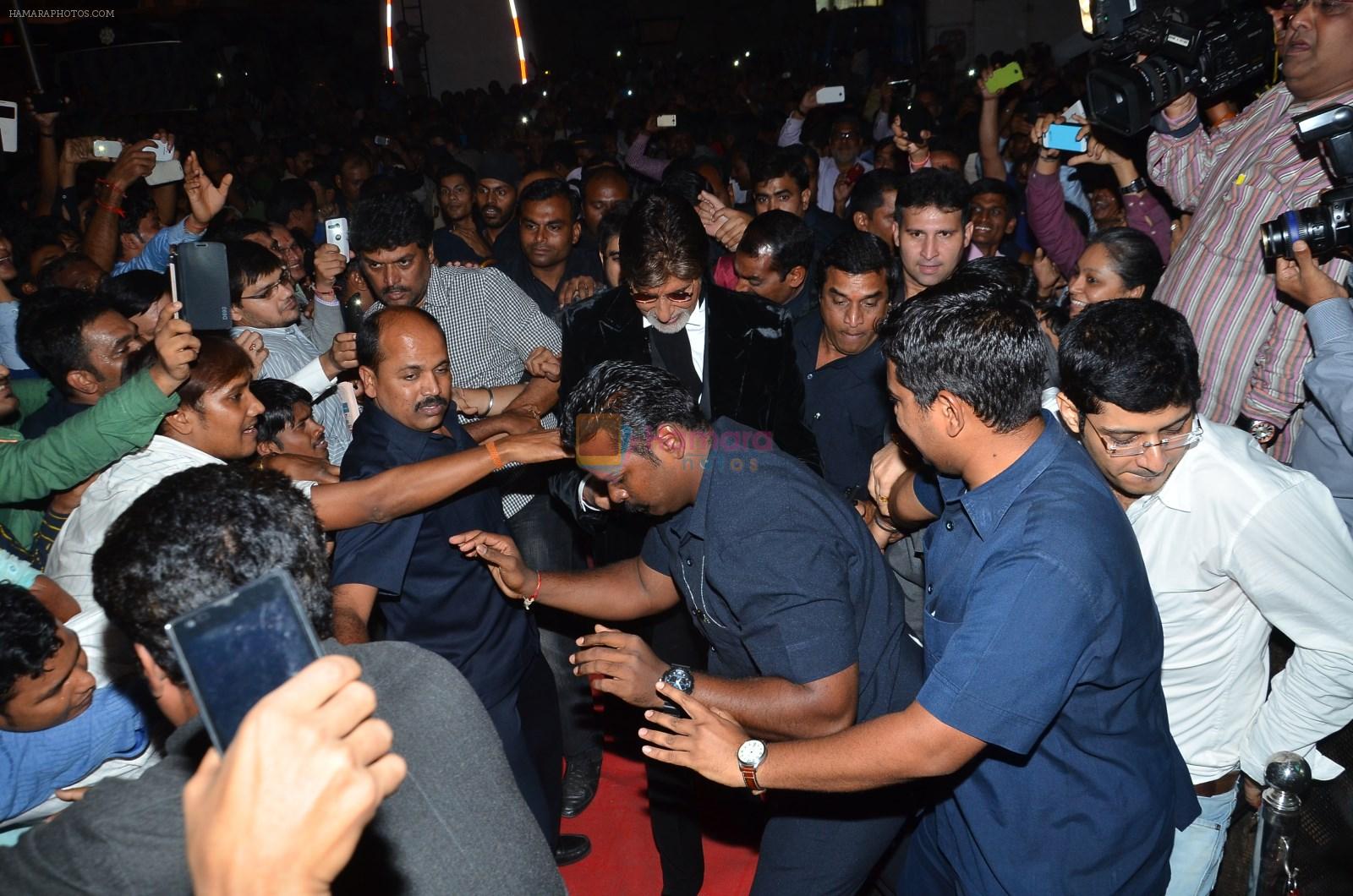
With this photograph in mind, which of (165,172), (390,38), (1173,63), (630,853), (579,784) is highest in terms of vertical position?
(390,38)

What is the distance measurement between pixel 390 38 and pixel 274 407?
15.1 metres

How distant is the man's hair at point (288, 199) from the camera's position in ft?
20.4

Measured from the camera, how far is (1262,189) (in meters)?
3.20

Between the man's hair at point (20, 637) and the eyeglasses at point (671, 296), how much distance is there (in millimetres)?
1910

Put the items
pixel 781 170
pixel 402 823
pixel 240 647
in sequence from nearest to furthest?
pixel 240 647 → pixel 402 823 → pixel 781 170

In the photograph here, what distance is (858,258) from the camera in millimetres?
3219

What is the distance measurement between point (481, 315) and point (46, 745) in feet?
7.07

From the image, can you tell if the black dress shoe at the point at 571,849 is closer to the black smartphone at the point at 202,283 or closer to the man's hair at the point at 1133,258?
the black smartphone at the point at 202,283

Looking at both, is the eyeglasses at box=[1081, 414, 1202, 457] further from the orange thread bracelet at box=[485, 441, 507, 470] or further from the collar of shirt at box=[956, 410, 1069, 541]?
the orange thread bracelet at box=[485, 441, 507, 470]

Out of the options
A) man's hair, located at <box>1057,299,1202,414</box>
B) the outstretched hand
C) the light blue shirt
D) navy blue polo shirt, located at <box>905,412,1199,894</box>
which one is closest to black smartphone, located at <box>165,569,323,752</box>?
the outstretched hand

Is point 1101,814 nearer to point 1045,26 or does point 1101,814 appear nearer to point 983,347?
point 983,347

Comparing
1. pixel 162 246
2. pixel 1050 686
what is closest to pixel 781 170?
pixel 162 246

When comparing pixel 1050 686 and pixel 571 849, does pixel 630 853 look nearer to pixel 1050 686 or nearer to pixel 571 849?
pixel 571 849

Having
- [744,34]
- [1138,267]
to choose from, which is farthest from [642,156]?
[744,34]
